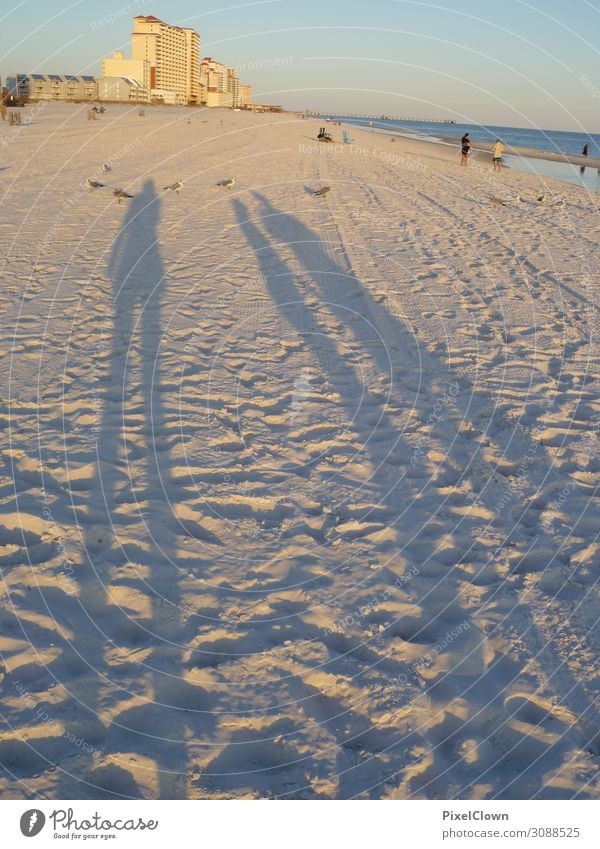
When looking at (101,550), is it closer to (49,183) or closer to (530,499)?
(530,499)

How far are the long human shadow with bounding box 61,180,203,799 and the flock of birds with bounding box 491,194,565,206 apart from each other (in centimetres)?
1729

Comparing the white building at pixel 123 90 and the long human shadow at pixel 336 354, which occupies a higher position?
the white building at pixel 123 90

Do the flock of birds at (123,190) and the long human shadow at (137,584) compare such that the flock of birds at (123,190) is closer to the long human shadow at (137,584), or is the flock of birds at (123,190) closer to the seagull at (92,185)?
the seagull at (92,185)

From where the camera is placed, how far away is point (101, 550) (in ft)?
16.1

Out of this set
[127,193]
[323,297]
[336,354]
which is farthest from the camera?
[127,193]

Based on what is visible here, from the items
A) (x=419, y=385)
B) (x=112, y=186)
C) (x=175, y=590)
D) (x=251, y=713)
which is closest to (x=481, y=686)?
(x=251, y=713)

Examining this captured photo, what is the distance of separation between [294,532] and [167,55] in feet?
464

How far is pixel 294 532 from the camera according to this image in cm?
529

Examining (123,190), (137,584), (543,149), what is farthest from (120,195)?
(543,149)

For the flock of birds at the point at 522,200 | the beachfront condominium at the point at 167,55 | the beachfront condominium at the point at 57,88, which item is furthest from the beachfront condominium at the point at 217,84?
the flock of birds at the point at 522,200

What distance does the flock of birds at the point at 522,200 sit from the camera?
21.8 m
